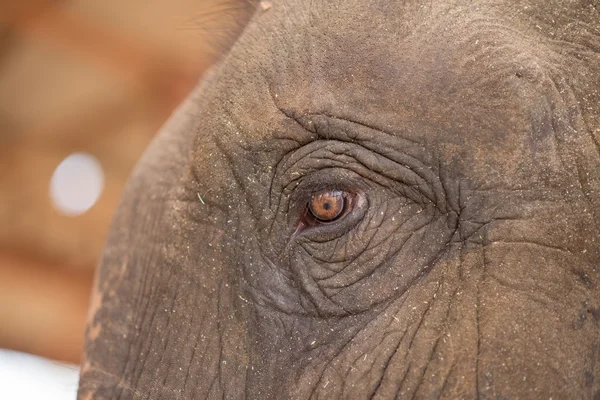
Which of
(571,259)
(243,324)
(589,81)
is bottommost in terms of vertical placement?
(243,324)

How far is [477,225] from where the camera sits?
1525 millimetres

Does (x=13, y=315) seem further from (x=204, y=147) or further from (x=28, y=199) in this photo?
(x=204, y=147)

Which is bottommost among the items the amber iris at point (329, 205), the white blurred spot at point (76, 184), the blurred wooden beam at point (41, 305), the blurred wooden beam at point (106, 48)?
the amber iris at point (329, 205)

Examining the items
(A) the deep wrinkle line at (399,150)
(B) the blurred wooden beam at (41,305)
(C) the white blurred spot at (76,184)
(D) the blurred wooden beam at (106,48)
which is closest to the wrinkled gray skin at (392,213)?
(A) the deep wrinkle line at (399,150)

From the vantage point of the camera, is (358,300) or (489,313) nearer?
(489,313)

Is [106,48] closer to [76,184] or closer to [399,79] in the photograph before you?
[76,184]

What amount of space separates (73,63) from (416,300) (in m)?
4.67

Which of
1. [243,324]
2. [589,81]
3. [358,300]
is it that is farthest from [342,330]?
[589,81]

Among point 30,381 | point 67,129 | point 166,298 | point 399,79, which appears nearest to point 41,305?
point 67,129

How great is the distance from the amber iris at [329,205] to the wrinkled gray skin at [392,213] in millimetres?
15

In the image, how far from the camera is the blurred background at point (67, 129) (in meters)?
5.68

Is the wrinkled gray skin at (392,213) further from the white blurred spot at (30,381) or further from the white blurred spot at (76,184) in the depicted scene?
the white blurred spot at (76,184)

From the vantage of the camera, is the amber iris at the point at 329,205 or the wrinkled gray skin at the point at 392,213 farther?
the amber iris at the point at 329,205

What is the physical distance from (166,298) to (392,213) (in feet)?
1.64
